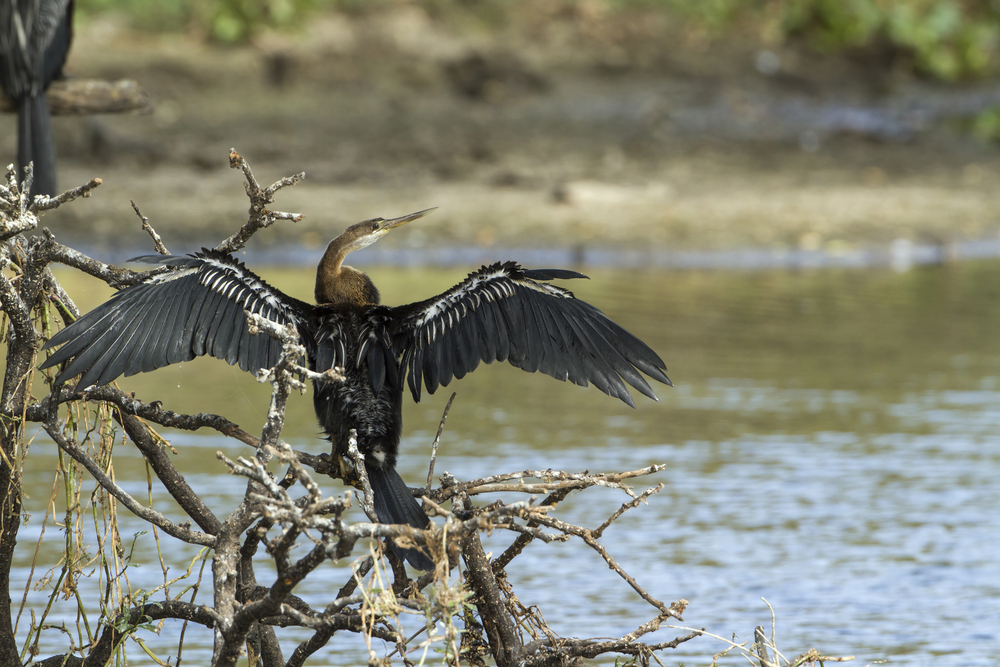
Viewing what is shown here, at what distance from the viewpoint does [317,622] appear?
2.91 m

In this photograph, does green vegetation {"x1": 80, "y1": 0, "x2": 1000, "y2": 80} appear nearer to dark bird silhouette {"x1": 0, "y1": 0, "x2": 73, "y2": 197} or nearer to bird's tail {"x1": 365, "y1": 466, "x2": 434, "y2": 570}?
dark bird silhouette {"x1": 0, "y1": 0, "x2": 73, "y2": 197}

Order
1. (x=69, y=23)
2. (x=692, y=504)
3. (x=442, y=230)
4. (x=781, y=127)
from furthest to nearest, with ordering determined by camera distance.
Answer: (x=781, y=127) < (x=442, y=230) < (x=69, y=23) < (x=692, y=504)

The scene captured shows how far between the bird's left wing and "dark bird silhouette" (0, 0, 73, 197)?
3.01m

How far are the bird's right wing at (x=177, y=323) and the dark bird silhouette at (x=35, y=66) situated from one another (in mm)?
2843

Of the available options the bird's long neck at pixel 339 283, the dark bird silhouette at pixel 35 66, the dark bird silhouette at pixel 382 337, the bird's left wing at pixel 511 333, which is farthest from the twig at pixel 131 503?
the dark bird silhouette at pixel 35 66

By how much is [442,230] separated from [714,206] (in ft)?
8.78

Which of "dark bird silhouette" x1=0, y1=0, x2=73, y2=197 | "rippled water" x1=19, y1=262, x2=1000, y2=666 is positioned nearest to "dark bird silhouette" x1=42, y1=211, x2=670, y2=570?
"rippled water" x1=19, y1=262, x2=1000, y2=666

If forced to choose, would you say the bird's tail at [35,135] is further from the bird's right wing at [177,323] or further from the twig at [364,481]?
the twig at [364,481]

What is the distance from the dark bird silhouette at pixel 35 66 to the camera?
645cm

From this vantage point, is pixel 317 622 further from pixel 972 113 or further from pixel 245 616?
pixel 972 113

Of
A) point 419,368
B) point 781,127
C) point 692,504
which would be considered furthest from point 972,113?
point 419,368

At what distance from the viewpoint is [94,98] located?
19.9ft

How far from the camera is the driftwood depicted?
5.89 metres

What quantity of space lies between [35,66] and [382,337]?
389 centimetres
